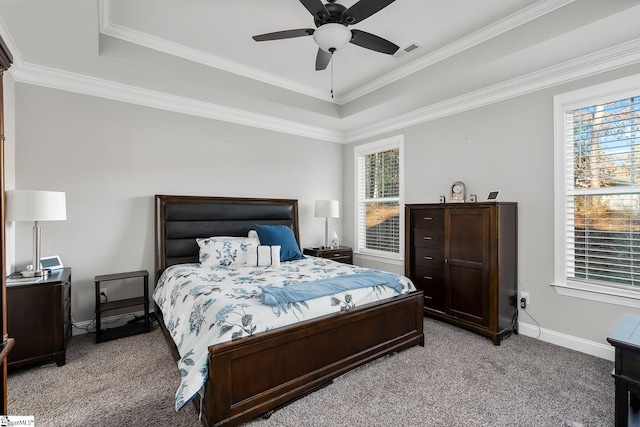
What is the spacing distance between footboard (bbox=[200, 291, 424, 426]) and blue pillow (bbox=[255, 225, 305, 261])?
153 centimetres

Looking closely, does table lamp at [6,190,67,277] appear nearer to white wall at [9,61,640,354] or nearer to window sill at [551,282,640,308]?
white wall at [9,61,640,354]

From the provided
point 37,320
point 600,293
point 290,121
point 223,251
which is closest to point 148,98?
point 290,121

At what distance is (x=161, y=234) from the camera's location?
3.60 m

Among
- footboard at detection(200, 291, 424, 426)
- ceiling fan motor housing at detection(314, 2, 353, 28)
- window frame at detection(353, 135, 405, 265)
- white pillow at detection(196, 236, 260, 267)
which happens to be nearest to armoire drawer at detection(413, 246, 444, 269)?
window frame at detection(353, 135, 405, 265)

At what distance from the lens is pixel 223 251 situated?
3.49 metres

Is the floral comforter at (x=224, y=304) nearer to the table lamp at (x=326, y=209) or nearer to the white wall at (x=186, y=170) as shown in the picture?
the white wall at (x=186, y=170)

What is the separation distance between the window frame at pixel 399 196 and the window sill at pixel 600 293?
189 centimetres

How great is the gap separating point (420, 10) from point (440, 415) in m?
2.99

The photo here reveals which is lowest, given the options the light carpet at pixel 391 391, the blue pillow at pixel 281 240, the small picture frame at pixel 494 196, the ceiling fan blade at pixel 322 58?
the light carpet at pixel 391 391

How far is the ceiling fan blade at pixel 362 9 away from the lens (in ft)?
6.30

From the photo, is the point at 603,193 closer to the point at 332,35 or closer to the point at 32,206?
the point at 332,35

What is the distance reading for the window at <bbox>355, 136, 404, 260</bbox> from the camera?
4613 mm

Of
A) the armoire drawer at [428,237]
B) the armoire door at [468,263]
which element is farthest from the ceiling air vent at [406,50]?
the armoire drawer at [428,237]

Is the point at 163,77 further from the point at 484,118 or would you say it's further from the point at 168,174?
the point at 484,118
